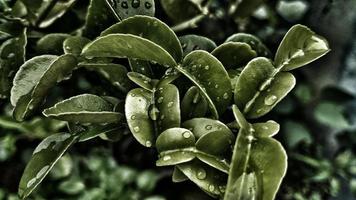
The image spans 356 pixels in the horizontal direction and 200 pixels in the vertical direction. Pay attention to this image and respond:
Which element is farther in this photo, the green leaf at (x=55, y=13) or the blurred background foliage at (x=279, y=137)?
the blurred background foliage at (x=279, y=137)

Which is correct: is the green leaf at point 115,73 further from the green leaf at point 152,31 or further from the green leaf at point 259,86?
the green leaf at point 259,86

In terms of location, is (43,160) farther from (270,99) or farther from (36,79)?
(270,99)

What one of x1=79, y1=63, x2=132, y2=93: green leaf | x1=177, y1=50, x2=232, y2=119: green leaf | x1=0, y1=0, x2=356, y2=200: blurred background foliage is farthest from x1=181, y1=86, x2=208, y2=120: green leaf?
x1=0, y1=0, x2=356, y2=200: blurred background foliage

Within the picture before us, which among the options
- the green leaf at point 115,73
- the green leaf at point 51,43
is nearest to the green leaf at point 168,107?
the green leaf at point 115,73

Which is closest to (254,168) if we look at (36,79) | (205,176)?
(205,176)

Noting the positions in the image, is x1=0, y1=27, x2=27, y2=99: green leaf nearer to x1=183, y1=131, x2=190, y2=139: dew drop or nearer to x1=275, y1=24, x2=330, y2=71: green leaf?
x1=183, y1=131, x2=190, y2=139: dew drop

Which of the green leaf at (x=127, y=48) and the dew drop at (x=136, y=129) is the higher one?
the green leaf at (x=127, y=48)
